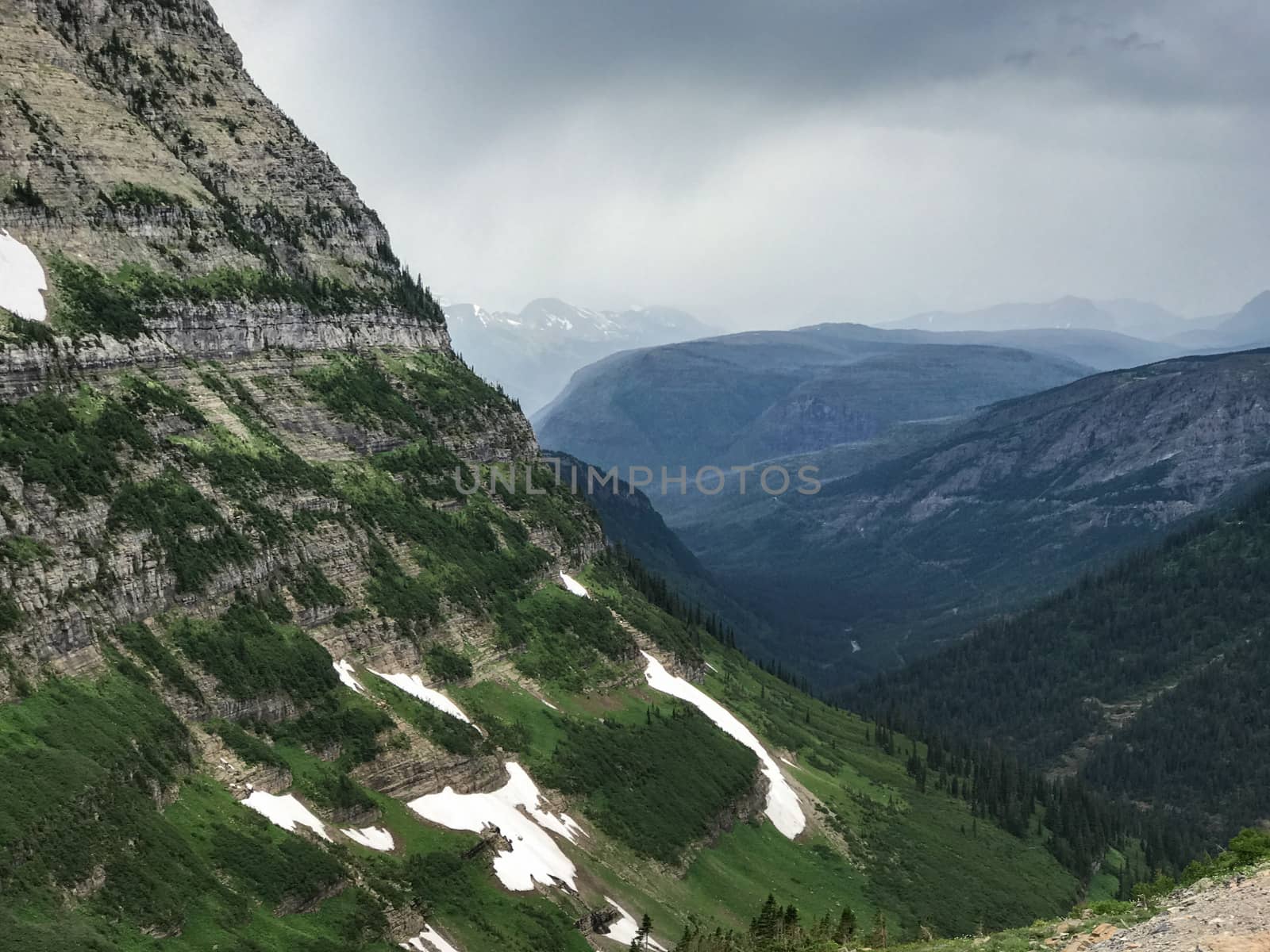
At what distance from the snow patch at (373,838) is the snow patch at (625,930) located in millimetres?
27594

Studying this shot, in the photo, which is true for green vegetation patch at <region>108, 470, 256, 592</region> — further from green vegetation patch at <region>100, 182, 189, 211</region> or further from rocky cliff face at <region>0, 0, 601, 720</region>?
green vegetation patch at <region>100, 182, 189, 211</region>

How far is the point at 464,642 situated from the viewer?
177 metres

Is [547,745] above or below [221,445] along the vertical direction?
below

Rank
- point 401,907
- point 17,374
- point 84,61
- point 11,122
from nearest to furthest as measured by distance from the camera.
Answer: point 401,907 < point 17,374 < point 11,122 < point 84,61

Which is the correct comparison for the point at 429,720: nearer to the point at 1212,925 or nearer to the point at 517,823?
Result: the point at 517,823

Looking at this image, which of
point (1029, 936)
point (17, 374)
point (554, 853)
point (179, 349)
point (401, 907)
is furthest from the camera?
point (179, 349)

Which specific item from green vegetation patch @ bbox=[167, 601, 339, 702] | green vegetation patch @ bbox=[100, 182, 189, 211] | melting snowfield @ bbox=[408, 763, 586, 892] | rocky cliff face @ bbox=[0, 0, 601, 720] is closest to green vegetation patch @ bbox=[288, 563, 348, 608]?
rocky cliff face @ bbox=[0, 0, 601, 720]

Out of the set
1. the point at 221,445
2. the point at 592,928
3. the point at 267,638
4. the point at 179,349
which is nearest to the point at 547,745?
the point at 592,928

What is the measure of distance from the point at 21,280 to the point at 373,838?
76.3 metres

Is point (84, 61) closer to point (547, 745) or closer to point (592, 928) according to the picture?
point (547, 745)

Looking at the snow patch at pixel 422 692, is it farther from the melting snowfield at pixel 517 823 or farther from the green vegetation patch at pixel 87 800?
the green vegetation patch at pixel 87 800

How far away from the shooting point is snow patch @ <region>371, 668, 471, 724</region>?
6171 inches

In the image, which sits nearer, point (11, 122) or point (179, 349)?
point (11, 122)

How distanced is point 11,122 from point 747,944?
13318 centimetres
